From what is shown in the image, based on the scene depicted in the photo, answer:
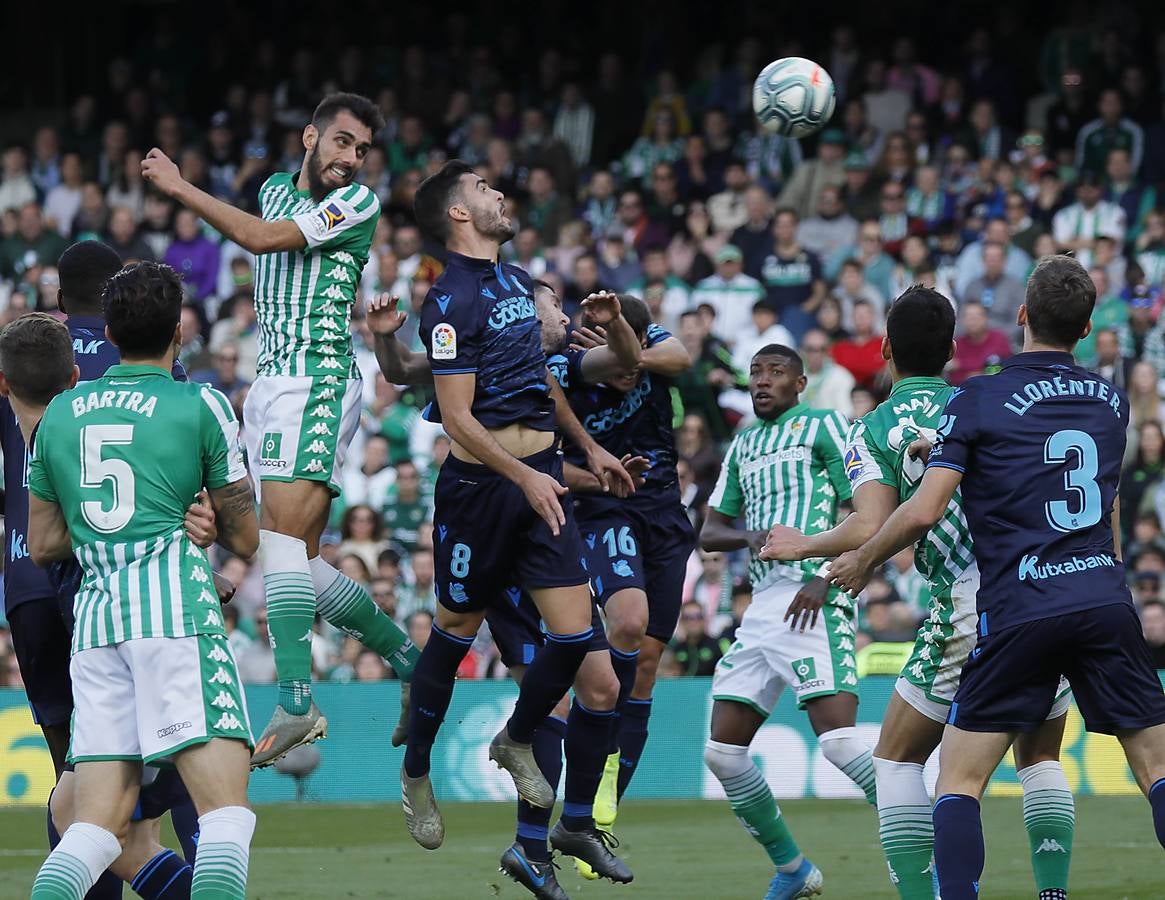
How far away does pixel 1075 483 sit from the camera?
679cm

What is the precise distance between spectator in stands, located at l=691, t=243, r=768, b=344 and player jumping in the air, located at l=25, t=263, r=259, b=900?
38.7 feet

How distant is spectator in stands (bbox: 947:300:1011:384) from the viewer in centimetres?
1662

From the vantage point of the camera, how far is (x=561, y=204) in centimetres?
2056

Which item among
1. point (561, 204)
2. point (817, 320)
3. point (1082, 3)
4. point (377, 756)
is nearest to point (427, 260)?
point (561, 204)

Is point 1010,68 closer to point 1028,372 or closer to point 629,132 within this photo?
point 629,132

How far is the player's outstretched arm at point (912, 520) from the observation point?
6.73 metres

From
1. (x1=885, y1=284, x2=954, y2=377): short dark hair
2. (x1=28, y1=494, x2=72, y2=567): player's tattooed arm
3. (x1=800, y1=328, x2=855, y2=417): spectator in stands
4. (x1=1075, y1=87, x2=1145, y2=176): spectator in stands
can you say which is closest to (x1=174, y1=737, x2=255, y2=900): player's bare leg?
(x1=28, y1=494, x2=72, y2=567): player's tattooed arm

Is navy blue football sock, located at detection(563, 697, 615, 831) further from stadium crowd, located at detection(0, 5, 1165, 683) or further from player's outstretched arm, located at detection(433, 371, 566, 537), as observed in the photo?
stadium crowd, located at detection(0, 5, 1165, 683)

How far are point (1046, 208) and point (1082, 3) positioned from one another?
535cm

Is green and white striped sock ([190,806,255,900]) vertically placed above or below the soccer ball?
below

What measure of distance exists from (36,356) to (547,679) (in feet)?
8.95

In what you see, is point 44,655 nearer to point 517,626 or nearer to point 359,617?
point 359,617

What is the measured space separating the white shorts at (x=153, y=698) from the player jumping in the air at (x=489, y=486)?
1.98 meters

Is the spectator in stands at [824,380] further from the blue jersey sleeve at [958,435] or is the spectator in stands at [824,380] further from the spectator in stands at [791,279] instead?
the blue jersey sleeve at [958,435]
